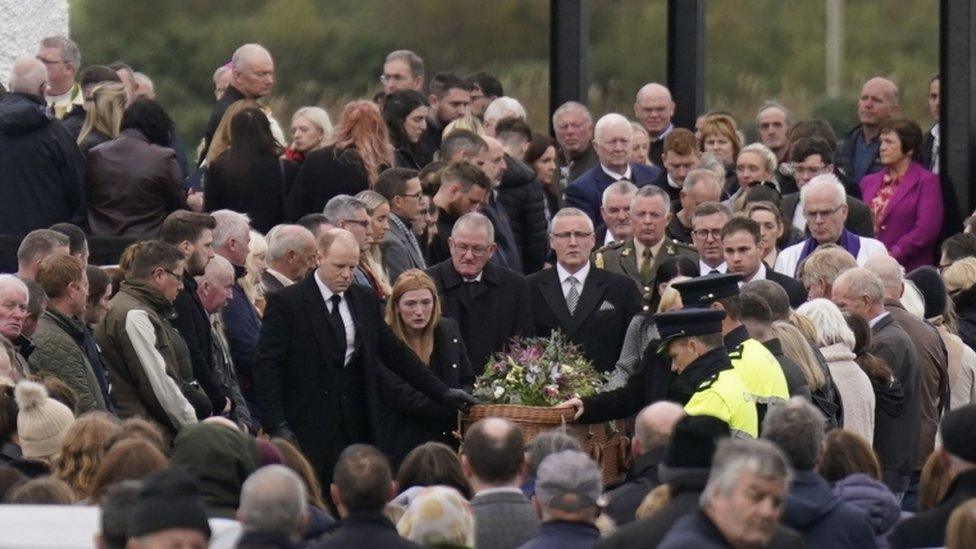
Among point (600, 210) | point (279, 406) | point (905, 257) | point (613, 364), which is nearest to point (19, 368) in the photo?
point (279, 406)

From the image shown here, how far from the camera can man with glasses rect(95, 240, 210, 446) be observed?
42.9 ft

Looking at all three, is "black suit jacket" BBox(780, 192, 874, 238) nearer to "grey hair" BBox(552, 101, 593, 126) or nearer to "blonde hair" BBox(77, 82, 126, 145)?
"grey hair" BBox(552, 101, 593, 126)

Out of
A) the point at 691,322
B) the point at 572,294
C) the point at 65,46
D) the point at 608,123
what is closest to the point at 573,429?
the point at 572,294

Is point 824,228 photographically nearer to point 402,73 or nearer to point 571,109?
point 571,109

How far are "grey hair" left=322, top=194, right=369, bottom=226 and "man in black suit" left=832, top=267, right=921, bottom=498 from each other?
296 cm

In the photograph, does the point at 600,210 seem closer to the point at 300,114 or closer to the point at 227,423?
the point at 300,114

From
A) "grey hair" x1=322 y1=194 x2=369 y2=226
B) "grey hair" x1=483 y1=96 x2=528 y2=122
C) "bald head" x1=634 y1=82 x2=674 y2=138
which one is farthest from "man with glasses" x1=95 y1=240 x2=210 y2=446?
"bald head" x1=634 y1=82 x2=674 y2=138

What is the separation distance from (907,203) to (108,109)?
6.03 meters

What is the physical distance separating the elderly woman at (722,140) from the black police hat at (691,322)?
787 cm

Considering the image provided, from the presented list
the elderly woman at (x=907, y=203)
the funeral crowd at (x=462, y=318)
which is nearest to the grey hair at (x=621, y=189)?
the funeral crowd at (x=462, y=318)

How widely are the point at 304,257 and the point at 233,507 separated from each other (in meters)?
4.97

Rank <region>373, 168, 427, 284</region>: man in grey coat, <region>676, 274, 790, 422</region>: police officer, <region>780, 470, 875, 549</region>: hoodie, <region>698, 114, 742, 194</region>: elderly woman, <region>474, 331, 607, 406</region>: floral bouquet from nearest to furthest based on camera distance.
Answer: <region>780, 470, 875, 549</region>: hoodie < <region>676, 274, 790, 422</region>: police officer < <region>474, 331, 607, 406</region>: floral bouquet < <region>373, 168, 427, 284</region>: man in grey coat < <region>698, 114, 742, 194</region>: elderly woman

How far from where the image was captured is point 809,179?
18.0m

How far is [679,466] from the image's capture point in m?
9.16
